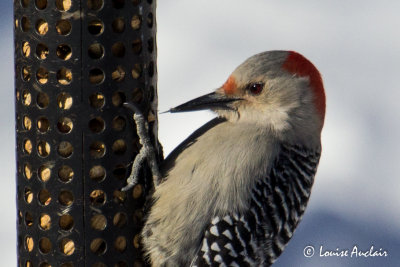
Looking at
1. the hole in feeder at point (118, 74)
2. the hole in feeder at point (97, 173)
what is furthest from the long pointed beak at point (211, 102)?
the hole in feeder at point (97, 173)

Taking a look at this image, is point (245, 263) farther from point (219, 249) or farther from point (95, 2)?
point (95, 2)

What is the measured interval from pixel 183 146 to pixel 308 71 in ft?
2.00

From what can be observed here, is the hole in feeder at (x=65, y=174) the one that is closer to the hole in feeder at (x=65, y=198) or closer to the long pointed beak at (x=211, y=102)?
the hole in feeder at (x=65, y=198)

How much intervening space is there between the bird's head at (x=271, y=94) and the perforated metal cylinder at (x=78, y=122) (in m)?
0.38

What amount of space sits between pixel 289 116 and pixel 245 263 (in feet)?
2.06

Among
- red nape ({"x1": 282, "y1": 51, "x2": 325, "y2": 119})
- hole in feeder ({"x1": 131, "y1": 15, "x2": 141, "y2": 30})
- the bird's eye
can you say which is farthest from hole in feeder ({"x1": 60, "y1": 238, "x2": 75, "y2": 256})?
red nape ({"x1": 282, "y1": 51, "x2": 325, "y2": 119})

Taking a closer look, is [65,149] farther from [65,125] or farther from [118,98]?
[118,98]

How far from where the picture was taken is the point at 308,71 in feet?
8.37

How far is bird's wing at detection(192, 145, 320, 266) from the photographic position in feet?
7.52

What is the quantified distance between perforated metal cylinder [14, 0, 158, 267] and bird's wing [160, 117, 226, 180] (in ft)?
0.67

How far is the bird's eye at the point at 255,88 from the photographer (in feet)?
8.10

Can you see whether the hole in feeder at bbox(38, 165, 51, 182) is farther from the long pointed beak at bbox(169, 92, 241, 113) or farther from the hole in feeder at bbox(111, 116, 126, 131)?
the long pointed beak at bbox(169, 92, 241, 113)

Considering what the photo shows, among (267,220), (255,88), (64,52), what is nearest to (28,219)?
(64,52)

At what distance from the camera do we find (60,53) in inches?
81.4
